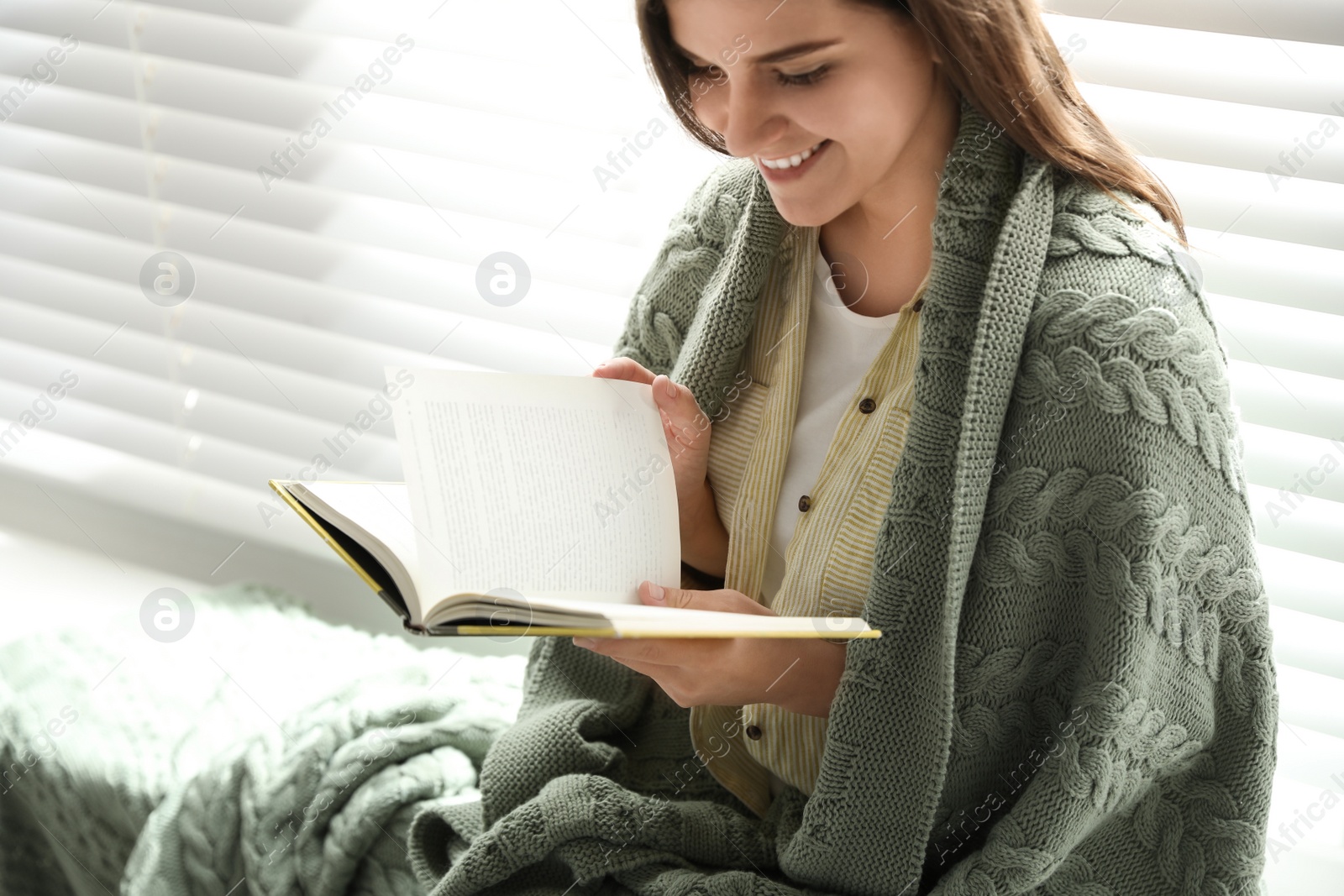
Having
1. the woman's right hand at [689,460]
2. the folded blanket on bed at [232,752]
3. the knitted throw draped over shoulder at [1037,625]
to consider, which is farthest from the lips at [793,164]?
the folded blanket on bed at [232,752]

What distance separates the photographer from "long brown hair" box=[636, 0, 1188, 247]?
100cm

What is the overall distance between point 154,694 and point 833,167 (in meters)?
1.20

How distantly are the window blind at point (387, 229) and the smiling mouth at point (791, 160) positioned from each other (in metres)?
0.41

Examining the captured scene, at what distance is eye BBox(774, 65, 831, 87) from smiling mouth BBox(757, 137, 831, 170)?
0.06 meters

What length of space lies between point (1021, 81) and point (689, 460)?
19.7 inches

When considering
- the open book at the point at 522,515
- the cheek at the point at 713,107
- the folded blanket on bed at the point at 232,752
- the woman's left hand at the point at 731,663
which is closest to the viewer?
the open book at the point at 522,515

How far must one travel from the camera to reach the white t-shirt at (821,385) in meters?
1.20

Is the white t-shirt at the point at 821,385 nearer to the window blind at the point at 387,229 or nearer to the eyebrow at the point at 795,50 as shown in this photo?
the eyebrow at the point at 795,50

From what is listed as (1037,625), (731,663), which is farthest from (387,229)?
(1037,625)

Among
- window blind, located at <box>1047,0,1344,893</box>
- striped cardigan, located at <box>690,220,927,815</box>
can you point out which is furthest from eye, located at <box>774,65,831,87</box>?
window blind, located at <box>1047,0,1344,893</box>

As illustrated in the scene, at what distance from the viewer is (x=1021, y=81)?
1.04 meters

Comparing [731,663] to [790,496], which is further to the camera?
[790,496]

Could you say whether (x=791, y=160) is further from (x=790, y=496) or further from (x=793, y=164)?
(x=790, y=496)

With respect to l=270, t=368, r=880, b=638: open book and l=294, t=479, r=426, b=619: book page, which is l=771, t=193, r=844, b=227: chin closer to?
l=270, t=368, r=880, b=638: open book
